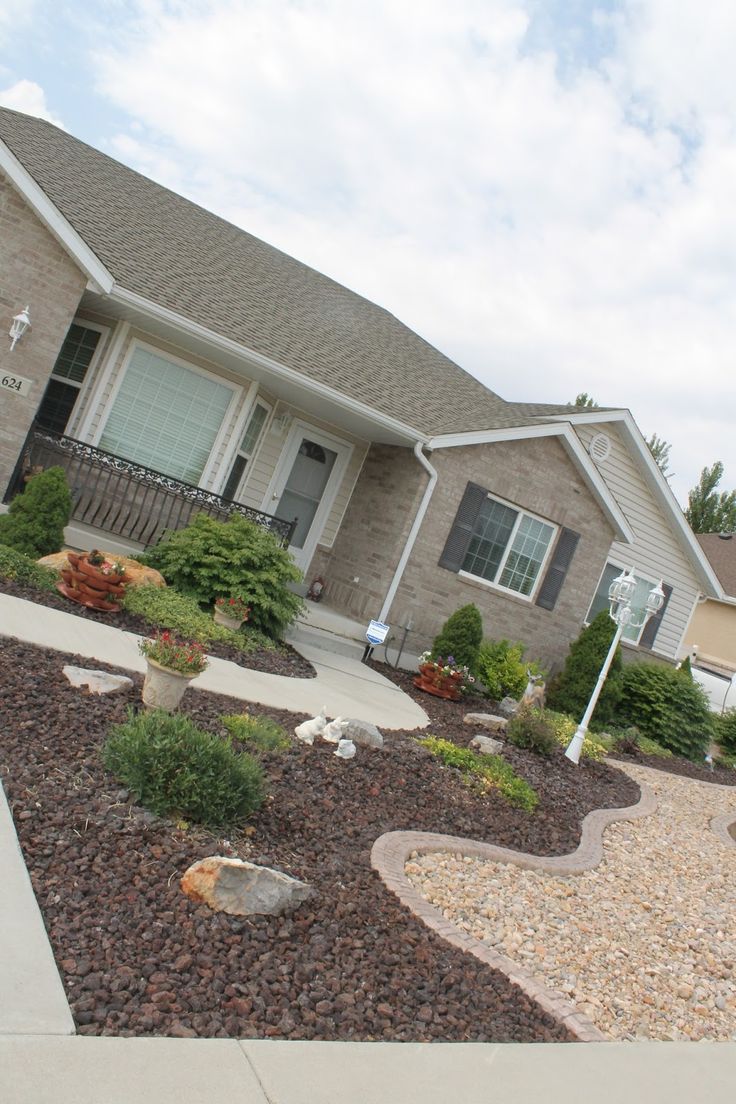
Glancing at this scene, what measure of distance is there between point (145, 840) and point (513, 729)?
18.9ft

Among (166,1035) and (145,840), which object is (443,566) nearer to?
(145,840)

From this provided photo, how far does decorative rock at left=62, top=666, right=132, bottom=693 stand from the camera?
6.06 metres

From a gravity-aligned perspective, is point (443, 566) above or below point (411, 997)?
above

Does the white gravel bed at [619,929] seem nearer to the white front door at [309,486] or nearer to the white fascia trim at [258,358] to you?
the white fascia trim at [258,358]

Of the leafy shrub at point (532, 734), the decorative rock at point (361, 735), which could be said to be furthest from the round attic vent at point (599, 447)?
the decorative rock at point (361, 735)

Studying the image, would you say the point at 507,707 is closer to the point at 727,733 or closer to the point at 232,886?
the point at 727,733

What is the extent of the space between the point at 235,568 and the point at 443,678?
10.4 ft

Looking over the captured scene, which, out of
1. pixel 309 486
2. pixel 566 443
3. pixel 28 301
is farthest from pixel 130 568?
pixel 566 443

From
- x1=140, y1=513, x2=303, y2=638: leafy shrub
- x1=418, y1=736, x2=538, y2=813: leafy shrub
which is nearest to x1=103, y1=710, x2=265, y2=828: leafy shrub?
x1=418, y1=736, x2=538, y2=813: leafy shrub

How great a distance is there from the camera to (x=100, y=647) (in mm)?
7422

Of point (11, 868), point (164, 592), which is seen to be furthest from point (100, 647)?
point (11, 868)

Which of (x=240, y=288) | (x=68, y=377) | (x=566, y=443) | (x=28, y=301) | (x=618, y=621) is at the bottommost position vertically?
(x=618, y=621)

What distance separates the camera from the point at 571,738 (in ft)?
36.4

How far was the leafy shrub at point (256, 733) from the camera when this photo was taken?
6.18m
